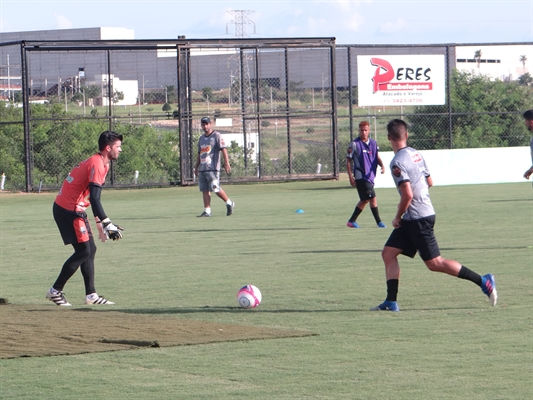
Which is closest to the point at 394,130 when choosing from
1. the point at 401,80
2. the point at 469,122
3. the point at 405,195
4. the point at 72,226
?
the point at 405,195

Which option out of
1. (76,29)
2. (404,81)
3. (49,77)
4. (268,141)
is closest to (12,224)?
(404,81)

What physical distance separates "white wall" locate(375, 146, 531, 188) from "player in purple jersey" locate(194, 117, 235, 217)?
400 inches

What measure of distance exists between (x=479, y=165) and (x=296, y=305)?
71.7 ft

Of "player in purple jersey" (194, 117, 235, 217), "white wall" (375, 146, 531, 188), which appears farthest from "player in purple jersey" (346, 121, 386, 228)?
"white wall" (375, 146, 531, 188)

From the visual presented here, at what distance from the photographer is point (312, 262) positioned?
13.0 metres

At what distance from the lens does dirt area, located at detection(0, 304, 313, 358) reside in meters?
7.63

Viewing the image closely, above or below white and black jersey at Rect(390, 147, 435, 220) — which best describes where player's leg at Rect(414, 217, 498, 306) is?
below

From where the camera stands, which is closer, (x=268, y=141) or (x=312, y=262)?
(x=312, y=262)

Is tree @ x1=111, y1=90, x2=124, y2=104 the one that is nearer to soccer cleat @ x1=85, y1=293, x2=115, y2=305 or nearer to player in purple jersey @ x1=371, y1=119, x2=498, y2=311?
soccer cleat @ x1=85, y1=293, x2=115, y2=305

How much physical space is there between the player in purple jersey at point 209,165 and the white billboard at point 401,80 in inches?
487

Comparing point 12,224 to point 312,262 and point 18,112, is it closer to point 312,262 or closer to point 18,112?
point 312,262

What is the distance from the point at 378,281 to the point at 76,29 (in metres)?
79.9

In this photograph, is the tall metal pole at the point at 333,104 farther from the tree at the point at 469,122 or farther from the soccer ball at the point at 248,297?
the soccer ball at the point at 248,297

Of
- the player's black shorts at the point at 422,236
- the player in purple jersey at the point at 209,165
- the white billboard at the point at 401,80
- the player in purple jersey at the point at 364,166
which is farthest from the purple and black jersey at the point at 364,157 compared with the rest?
the white billboard at the point at 401,80
